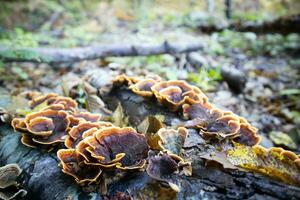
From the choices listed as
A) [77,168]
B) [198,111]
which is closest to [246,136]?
[198,111]

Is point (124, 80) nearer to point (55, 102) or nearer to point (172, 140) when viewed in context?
point (55, 102)

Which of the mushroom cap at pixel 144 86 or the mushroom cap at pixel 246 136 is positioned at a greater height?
the mushroom cap at pixel 144 86

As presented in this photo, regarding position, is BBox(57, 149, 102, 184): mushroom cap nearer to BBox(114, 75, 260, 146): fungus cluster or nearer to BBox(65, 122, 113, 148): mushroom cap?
BBox(65, 122, 113, 148): mushroom cap

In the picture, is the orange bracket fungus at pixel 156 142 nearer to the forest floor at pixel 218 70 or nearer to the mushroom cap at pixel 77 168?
the mushroom cap at pixel 77 168

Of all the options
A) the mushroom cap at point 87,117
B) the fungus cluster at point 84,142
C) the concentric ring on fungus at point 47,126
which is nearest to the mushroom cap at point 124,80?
the mushroom cap at point 87,117

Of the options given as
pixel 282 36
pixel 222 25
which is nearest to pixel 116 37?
pixel 222 25

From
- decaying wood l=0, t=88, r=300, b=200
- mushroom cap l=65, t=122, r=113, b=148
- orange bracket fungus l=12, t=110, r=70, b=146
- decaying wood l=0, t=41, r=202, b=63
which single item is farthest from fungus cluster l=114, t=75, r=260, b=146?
decaying wood l=0, t=41, r=202, b=63
